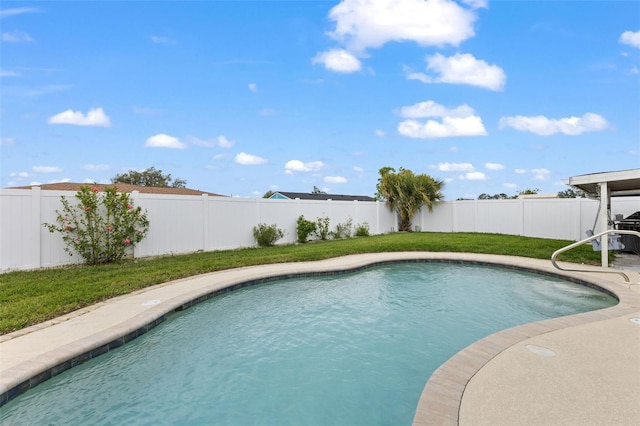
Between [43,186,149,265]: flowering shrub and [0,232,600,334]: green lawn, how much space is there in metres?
0.56

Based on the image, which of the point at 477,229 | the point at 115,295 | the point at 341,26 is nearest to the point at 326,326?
the point at 115,295

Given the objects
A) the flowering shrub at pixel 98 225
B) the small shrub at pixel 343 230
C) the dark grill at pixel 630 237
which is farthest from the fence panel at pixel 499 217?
the flowering shrub at pixel 98 225

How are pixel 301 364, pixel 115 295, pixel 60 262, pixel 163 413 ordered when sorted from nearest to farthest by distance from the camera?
pixel 163 413, pixel 301 364, pixel 115 295, pixel 60 262

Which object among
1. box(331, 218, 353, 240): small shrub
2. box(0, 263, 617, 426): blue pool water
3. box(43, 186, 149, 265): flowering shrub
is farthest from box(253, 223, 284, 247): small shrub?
box(0, 263, 617, 426): blue pool water

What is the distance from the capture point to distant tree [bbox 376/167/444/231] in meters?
18.9

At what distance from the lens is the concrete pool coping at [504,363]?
2.58 m

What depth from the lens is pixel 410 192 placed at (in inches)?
747

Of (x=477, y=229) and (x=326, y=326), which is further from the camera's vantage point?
(x=477, y=229)

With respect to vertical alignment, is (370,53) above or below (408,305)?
above

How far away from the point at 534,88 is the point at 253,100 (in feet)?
38.6

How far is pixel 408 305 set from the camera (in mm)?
6383

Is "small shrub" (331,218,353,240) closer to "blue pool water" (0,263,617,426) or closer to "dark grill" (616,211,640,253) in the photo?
"blue pool water" (0,263,617,426)

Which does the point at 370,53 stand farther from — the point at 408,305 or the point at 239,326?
the point at 239,326

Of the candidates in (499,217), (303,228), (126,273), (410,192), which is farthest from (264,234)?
(499,217)
